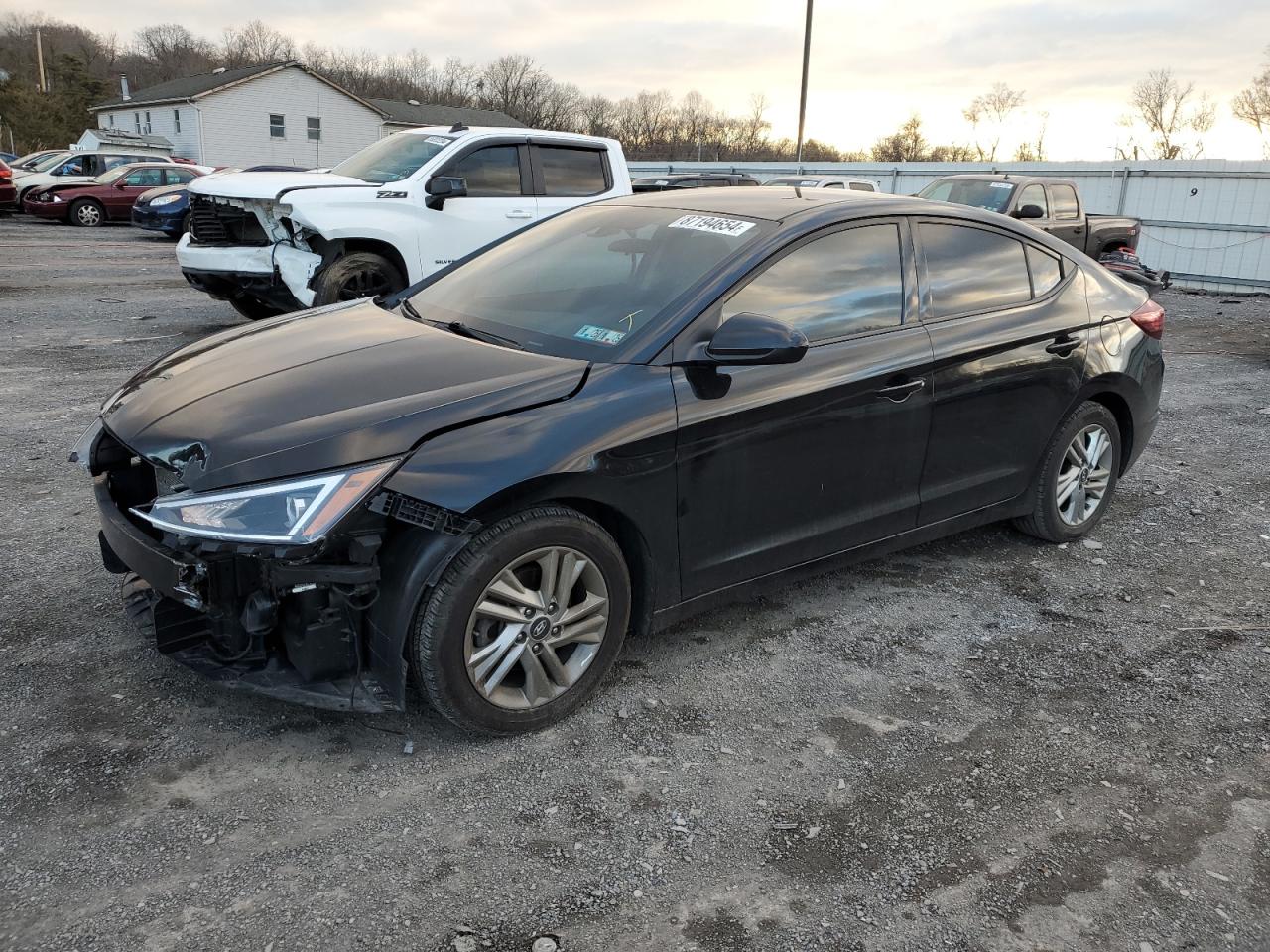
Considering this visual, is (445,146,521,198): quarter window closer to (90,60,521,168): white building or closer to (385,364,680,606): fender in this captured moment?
(385,364,680,606): fender

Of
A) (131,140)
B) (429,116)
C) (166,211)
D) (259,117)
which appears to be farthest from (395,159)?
(429,116)

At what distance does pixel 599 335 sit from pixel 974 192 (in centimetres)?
1204

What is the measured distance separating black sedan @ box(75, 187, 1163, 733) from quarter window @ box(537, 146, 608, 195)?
5269 millimetres

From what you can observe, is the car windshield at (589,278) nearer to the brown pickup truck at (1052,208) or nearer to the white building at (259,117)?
the brown pickup truck at (1052,208)

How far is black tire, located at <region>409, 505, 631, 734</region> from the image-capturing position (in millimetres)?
2785

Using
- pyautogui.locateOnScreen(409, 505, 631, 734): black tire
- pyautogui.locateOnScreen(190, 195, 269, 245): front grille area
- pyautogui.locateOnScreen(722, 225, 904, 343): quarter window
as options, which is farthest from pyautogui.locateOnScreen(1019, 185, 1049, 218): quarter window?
pyautogui.locateOnScreen(409, 505, 631, 734): black tire

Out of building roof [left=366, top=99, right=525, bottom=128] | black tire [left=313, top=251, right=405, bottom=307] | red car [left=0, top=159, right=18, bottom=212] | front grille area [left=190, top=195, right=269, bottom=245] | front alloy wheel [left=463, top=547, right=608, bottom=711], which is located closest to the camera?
front alloy wheel [left=463, top=547, right=608, bottom=711]

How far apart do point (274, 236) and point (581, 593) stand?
6.39m

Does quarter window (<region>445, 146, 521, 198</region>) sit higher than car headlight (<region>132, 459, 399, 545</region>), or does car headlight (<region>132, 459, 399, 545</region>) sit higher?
quarter window (<region>445, 146, 521, 198</region>)

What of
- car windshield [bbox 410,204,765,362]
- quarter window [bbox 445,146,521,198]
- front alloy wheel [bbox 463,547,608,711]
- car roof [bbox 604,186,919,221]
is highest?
quarter window [bbox 445,146,521,198]

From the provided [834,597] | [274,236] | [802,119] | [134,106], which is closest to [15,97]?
[134,106]

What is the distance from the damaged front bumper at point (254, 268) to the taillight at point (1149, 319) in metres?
6.04

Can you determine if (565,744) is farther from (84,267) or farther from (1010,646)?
(84,267)

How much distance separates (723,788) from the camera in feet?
9.51
